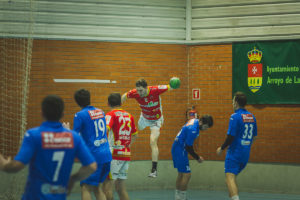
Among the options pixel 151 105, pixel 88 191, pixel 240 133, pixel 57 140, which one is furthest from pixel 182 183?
pixel 57 140

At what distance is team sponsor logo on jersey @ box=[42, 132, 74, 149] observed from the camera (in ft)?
13.0

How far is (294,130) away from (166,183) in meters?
4.14

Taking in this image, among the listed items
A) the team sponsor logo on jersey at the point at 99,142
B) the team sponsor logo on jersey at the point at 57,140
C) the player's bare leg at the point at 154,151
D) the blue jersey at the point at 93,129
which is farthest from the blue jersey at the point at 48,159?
the player's bare leg at the point at 154,151

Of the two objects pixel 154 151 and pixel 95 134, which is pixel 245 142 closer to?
pixel 154 151

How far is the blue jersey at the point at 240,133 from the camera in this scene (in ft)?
27.4

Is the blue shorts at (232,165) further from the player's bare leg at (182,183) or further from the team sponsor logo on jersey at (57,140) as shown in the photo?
the team sponsor logo on jersey at (57,140)

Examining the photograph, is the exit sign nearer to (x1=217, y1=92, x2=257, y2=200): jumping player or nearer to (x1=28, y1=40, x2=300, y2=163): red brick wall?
(x1=28, y1=40, x2=300, y2=163): red brick wall

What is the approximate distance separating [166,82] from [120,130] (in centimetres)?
538

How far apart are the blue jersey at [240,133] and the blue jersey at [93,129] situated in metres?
2.69

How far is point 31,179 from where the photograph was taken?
398 cm

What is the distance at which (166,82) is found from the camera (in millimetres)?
13227

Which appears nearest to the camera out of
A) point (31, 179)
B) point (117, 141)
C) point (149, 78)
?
point (31, 179)

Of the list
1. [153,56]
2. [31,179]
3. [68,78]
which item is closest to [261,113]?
[153,56]

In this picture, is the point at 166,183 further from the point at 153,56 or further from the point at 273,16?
the point at 273,16
